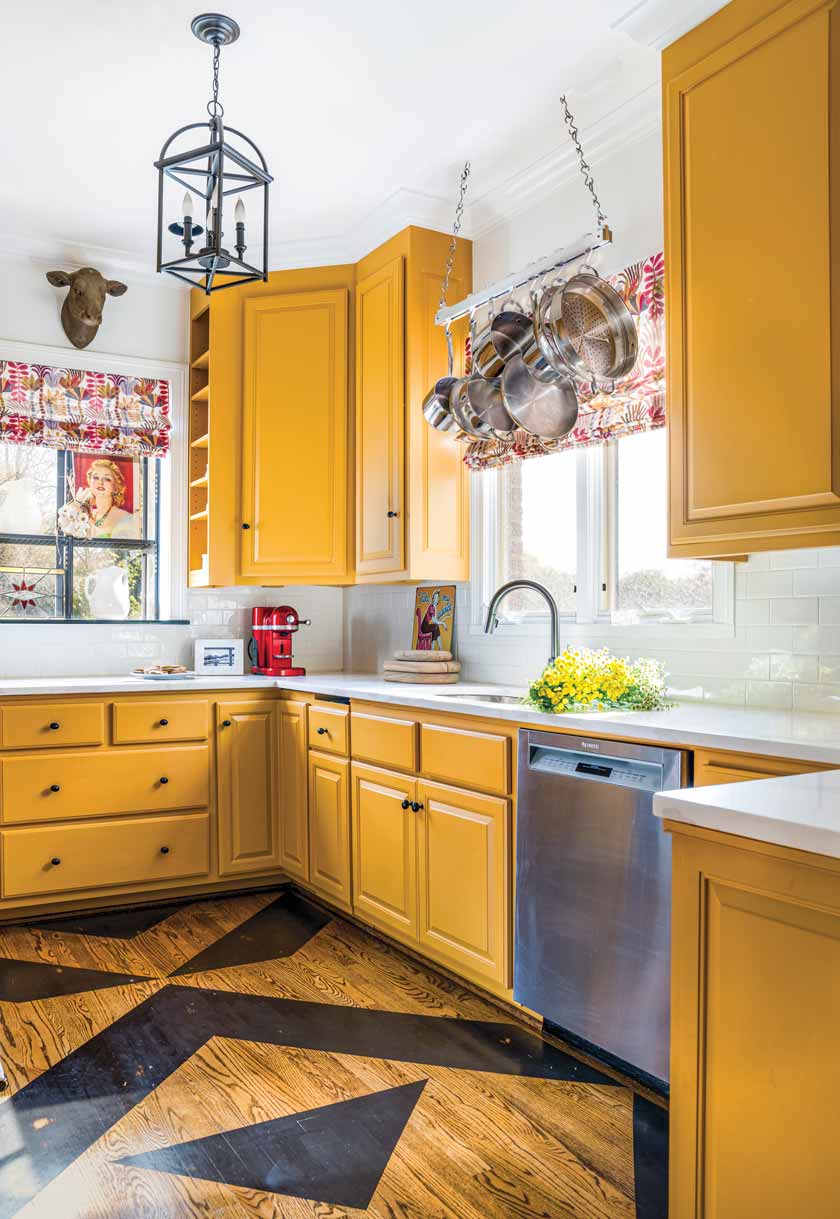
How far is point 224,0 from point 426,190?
1.21 m

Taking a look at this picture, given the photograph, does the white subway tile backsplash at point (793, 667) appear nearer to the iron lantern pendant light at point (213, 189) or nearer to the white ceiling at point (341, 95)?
the white ceiling at point (341, 95)

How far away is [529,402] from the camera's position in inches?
114

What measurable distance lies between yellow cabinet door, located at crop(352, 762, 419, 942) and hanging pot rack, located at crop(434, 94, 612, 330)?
5.30 feet

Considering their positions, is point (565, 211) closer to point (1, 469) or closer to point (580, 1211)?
point (1, 469)

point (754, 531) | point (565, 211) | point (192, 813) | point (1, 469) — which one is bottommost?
point (192, 813)

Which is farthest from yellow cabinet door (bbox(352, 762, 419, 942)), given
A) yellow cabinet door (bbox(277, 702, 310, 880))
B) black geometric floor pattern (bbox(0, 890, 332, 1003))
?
yellow cabinet door (bbox(277, 702, 310, 880))

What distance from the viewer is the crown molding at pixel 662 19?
221cm

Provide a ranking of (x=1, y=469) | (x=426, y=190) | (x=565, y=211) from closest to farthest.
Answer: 1. (x=565, y=211)
2. (x=426, y=190)
3. (x=1, y=469)

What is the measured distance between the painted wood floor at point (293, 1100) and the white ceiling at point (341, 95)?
259 centimetres

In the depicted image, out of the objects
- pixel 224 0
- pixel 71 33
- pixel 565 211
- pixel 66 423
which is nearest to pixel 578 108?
pixel 565 211

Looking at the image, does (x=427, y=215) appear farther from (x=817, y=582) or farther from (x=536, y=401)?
(x=817, y=582)

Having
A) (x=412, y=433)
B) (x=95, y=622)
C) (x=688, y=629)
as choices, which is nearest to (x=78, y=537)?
(x=95, y=622)

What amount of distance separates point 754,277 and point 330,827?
93.9 inches

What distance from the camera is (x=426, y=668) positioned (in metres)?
3.58
